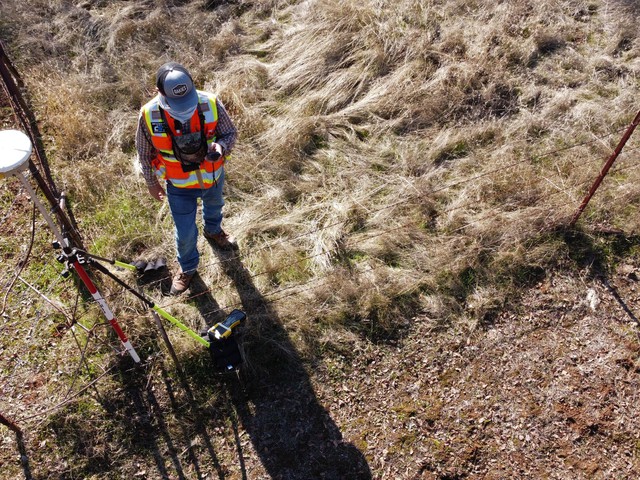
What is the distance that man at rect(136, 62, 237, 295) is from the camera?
3.22 m

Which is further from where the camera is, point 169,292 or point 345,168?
point 345,168

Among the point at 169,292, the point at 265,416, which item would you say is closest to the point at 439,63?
the point at 169,292

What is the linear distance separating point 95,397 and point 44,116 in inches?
158

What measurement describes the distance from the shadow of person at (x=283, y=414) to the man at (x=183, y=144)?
1.03 meters

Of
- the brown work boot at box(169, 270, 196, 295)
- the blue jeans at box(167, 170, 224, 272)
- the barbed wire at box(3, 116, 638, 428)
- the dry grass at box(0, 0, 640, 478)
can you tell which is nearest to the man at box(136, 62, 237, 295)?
the blue jeans at box(167, 170, 224, 272)

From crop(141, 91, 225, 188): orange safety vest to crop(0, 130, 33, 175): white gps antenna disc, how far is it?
106 centimetres

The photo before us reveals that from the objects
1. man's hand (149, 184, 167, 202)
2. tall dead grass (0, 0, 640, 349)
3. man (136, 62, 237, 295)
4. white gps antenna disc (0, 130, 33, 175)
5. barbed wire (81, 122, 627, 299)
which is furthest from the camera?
barbed wire (81, 122, 627, 299)

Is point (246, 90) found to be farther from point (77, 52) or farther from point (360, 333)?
point (360, 333)

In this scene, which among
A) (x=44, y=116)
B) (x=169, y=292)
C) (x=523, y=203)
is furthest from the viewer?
(x=44, y=116)

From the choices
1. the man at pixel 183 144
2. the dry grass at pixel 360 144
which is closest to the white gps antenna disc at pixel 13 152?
the man at pixel 183 144

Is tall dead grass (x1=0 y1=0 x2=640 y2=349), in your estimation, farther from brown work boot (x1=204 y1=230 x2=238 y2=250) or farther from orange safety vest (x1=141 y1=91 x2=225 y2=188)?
orange safety vest (x1=141 y1=91 x2=225 y2=188)

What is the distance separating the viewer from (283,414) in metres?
3.72

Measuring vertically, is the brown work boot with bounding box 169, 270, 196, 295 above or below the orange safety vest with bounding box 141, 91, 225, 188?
below

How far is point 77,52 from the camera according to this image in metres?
6.88
